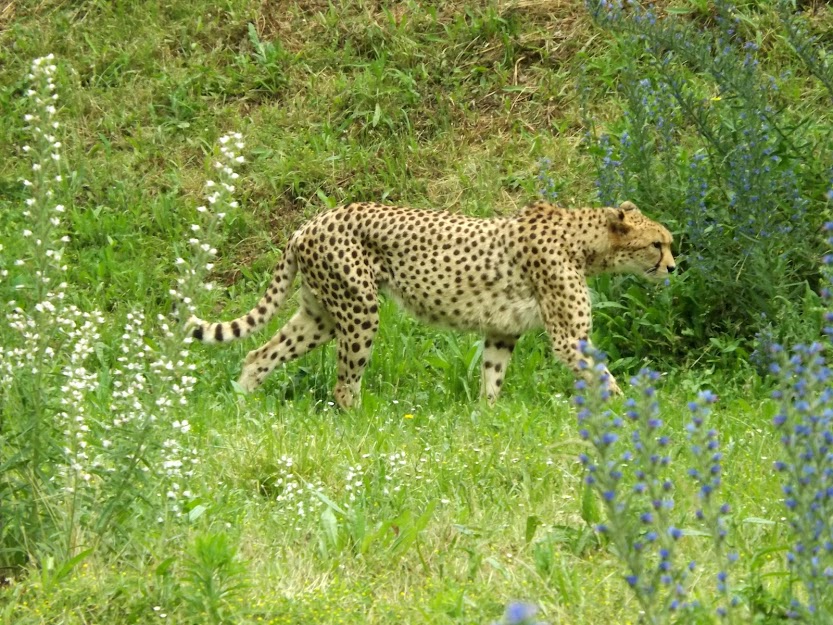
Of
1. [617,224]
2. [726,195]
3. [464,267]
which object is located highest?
[726,195]

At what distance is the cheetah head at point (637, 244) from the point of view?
718 centimetres

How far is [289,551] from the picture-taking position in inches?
173

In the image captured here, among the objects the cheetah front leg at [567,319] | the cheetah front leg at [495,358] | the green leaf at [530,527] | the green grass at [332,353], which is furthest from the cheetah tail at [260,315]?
the green leaf at [530,527]

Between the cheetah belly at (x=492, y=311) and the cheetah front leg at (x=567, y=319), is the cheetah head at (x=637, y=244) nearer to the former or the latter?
the cheetah front leg at (x=567, y=319)

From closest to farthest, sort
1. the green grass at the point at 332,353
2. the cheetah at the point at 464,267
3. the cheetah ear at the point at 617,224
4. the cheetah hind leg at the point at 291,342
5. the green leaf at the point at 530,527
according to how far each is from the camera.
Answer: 1. the green grass at the point at 332,353
2. the green leaf at the point at 530,527
3. the cheetah at the point at 464,267
4. the cheetah ear at the point at 617,224
5. the cheetah hind leg at the point at 291,342

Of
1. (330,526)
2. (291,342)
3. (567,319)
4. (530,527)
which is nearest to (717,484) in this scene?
(530,527)

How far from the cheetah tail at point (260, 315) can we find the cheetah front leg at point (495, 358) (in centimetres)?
113

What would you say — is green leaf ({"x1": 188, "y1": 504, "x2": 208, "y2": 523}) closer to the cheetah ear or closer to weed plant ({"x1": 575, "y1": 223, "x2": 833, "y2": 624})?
weed plant ({"x1": 575, "y1": 223, "x2": 833, "y2": 624})

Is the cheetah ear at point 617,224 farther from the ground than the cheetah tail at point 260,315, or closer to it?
farther from the ground

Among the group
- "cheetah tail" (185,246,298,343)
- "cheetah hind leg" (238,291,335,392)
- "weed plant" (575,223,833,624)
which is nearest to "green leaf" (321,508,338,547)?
"weed plant" (575,223,833,624)

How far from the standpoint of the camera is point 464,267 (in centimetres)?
713

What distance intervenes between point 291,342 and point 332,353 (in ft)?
1.53

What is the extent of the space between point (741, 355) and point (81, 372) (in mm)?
3840

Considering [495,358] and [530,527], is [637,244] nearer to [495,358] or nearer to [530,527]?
[495,358]
